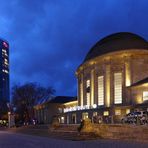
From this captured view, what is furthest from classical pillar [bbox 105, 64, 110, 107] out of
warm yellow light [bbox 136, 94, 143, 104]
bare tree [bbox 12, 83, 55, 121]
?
bare tree [bbox 12, 83, 55, 121]

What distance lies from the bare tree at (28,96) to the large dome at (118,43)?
2067 cm

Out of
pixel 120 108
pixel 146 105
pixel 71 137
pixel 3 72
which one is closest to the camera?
pixel 71 137

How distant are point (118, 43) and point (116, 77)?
28.5ft

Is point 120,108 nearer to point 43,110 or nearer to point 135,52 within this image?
point 135,52

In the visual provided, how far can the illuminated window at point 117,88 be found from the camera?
82.2 metres

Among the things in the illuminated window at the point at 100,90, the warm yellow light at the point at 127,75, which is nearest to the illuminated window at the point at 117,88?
the warm yellow light at the point at 127,75

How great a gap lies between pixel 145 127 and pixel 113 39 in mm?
58524

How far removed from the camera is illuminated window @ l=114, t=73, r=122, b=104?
82.2 m

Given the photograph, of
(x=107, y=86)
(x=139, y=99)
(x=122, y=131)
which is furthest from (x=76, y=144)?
(x=107, y=86)

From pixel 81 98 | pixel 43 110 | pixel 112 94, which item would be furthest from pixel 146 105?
pixel 43 110

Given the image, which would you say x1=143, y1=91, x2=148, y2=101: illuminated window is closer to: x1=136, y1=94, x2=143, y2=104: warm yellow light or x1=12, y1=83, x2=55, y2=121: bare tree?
x1=136, y1=94, x2=143, y2=104: warm yellow light

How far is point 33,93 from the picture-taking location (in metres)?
105

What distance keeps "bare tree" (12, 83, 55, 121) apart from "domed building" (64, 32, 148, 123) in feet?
55.3

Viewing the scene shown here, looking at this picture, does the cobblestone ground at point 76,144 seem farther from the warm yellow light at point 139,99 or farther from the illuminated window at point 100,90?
the illuminated window at point 100,90
